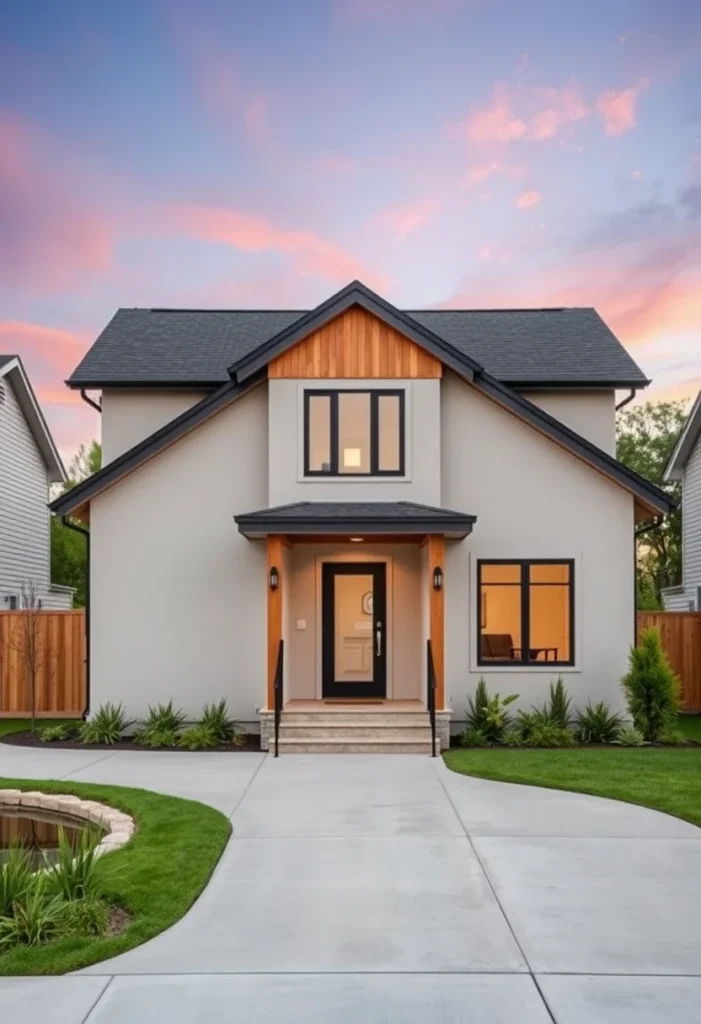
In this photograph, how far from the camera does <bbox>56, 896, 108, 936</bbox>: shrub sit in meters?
5.27

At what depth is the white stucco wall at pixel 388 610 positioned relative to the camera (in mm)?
15070

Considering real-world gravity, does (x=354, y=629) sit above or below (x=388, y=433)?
below

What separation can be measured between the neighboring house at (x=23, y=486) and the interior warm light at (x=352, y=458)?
11.0 m

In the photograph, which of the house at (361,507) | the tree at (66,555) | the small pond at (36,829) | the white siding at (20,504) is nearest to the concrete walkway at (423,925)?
the small pond at (36,829)

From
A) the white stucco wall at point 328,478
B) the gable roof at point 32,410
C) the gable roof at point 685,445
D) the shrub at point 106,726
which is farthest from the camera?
the gable roof at point 32,410

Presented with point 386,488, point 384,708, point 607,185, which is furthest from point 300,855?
point 607,185

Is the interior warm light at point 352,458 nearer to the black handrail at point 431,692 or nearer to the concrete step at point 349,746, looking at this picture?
the black handrail at point 431,692

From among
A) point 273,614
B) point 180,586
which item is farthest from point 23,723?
point 273,614

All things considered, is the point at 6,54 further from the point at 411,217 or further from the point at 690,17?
the point at 690,17

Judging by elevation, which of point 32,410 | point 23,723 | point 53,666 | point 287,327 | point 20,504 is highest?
point 32,410

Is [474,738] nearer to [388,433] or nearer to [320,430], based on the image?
[388,433]

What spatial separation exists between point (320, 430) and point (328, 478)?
2.61ft

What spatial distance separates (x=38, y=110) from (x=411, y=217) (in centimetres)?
858

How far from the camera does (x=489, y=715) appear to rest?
44.7 ft
